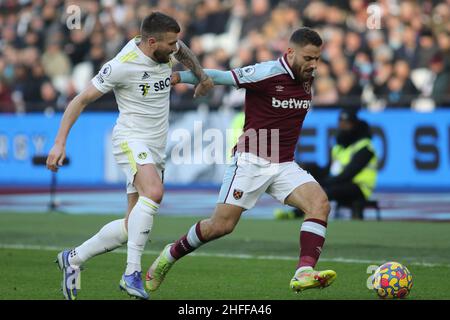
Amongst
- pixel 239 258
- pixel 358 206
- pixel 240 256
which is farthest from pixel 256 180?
pixel 358 206

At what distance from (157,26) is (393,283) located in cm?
263

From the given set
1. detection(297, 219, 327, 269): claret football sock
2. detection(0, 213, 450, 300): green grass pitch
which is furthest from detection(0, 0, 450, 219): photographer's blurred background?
detection(297, 219, 327, 269): claret football sock

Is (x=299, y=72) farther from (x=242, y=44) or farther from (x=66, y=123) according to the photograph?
(x=242, y=44)

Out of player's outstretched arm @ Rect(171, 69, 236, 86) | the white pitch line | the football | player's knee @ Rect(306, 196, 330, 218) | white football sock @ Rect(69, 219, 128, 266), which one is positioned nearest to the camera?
the football

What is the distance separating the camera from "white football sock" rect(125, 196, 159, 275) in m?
8.26

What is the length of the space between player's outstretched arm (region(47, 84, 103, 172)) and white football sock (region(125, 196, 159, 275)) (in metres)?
0.69

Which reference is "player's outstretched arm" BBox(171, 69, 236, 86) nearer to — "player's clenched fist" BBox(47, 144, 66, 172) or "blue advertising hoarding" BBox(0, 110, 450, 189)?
"player's clenched fist" BBox(47, 144, 66, 172)

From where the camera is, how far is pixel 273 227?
596 inches

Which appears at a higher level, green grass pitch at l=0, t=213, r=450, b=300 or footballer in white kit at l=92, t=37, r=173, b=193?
footballer in white kit at l=92, t=37, r=173, b=193

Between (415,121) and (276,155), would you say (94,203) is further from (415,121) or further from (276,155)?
(276,155)

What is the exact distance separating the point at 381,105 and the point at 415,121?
944 millimetres

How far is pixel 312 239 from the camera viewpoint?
8617 millimetres

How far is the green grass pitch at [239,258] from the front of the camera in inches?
349

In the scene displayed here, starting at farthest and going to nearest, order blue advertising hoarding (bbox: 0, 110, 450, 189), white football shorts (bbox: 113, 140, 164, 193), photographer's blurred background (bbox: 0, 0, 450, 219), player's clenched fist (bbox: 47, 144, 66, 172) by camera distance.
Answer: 1. photographer's blurred background (bbox: 0, 0, 450, 219)
2. blue advertising hoarding (bbox: 0, 110, 450, 189)
3. white football shorts (bbox: 113, 140, 164, 193)
4. player's clenched fist (bbox: 47, 144, 66, 172)
